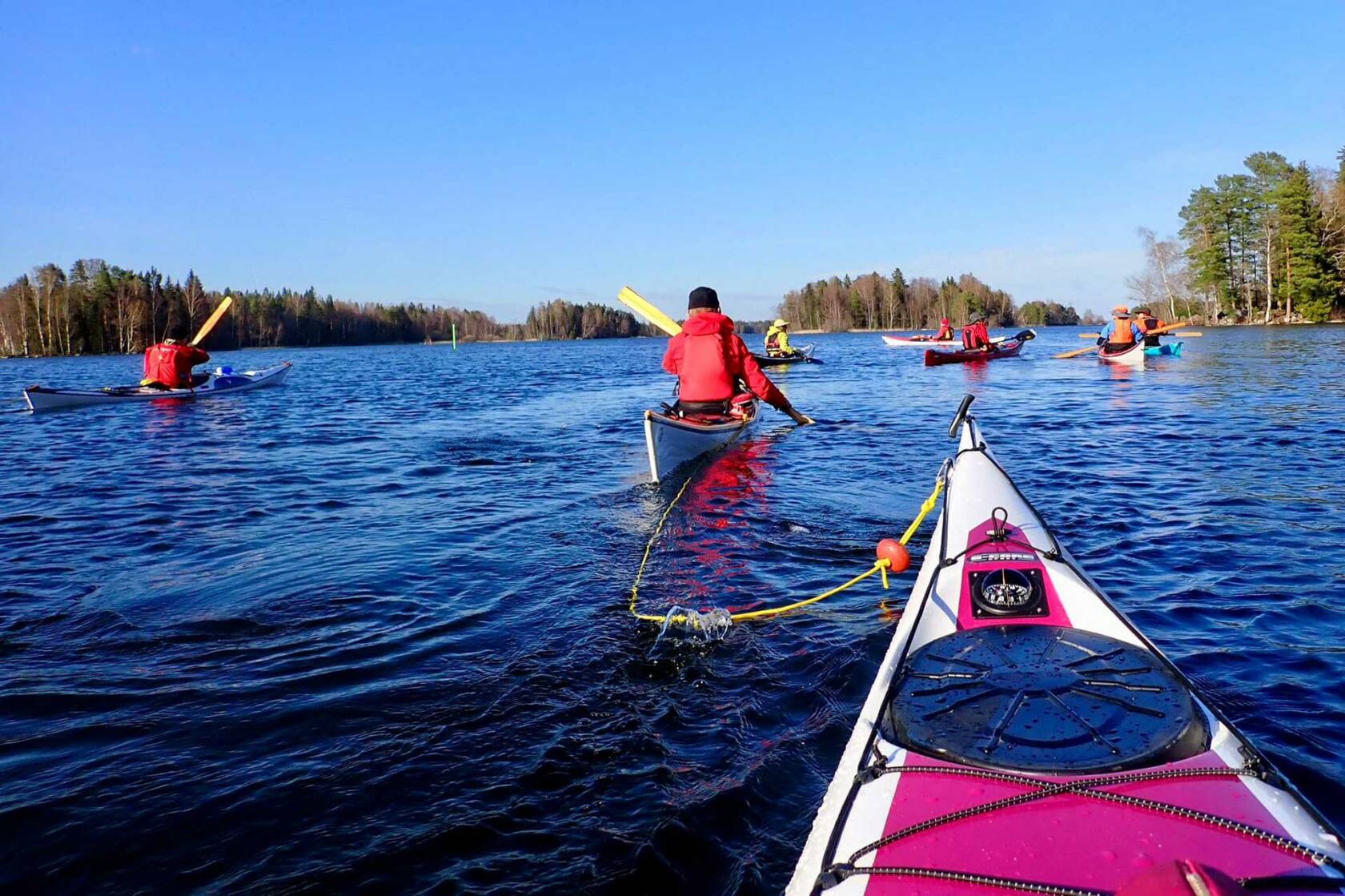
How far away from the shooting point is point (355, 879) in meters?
3.10

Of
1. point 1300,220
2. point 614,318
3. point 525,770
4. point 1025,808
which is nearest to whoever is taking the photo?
point 1025,808

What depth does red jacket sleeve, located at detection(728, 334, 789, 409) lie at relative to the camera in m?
11.9

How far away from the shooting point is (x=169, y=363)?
868 inches

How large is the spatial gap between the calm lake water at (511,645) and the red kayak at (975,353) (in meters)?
19.6

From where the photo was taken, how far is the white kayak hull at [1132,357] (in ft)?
94.3

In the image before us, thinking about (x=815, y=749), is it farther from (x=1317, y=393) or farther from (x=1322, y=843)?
(x=1317, y=393)

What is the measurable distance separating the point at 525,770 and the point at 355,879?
911 mm

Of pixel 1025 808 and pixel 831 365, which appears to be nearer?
pixel 1025 808

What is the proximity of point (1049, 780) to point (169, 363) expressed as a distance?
82.0 feet

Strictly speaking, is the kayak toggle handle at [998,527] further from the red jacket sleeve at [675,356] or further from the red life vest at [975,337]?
the red life vest at [975,337]

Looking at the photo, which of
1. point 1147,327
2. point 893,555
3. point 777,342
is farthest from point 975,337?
point 893,555

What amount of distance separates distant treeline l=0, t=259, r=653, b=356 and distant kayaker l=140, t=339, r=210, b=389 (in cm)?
4002

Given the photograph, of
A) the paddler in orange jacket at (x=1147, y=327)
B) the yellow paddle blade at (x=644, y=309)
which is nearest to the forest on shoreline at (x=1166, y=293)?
the paddler in orange jacket at (x=1147, y=327)

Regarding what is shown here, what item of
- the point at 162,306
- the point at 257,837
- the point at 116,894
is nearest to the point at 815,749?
the point at 257,837
